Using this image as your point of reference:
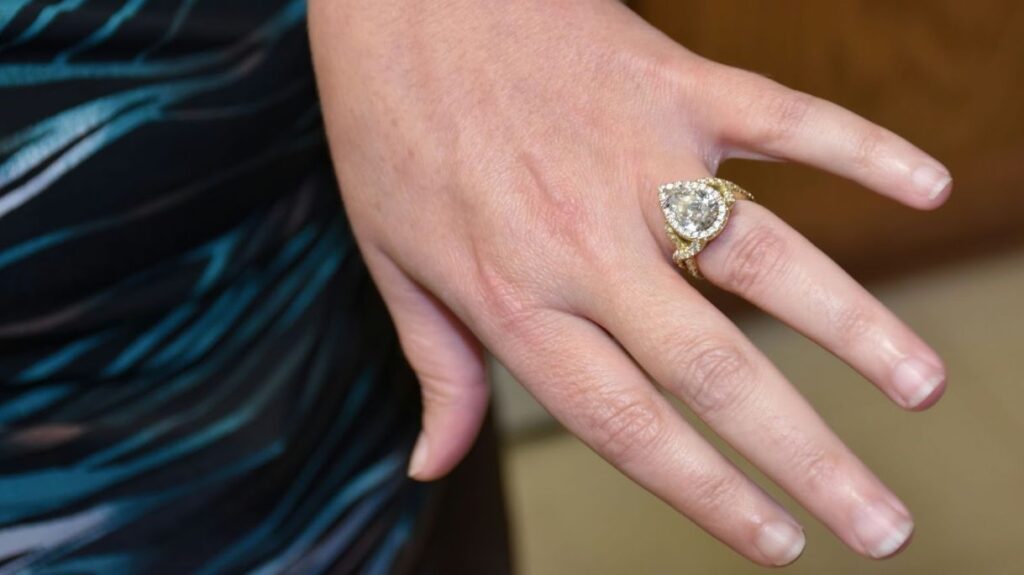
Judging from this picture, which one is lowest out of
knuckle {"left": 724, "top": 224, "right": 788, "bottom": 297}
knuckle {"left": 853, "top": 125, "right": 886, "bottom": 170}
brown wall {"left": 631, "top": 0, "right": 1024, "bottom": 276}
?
brown wall {"left": 631, "top": 0, "right": 1024, "bottom": 276}

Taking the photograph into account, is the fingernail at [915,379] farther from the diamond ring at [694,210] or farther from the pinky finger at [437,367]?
the pinky finger at [437,367]

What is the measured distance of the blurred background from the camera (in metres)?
1.44

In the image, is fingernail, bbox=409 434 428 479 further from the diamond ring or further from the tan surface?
the tan surface

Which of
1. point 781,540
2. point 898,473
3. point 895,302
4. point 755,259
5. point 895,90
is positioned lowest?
point 898,473

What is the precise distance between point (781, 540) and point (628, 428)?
0.10m

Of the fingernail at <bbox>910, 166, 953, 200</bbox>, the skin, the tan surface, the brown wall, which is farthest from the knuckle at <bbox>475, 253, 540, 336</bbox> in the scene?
the brown wall

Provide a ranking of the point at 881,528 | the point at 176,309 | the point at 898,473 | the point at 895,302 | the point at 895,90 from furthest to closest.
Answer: the point at 895,302 → the point at 895,90 → the point at 898,473 → the point at 176,309 → the point at 881,528

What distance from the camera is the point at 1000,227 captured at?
5.80 ft

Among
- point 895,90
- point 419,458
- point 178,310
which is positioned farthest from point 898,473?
point 178,310

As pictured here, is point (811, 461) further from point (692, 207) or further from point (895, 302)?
point (895, 302)

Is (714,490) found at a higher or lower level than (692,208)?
lower

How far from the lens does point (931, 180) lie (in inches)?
21.0

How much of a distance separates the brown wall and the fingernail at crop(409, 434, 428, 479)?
0.90m

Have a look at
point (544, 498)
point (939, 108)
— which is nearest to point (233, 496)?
point (544, 498)
